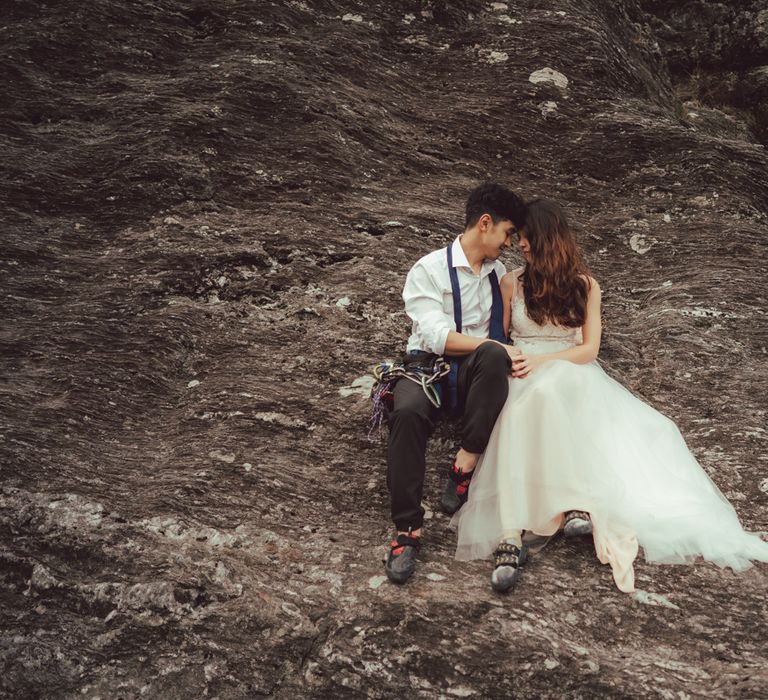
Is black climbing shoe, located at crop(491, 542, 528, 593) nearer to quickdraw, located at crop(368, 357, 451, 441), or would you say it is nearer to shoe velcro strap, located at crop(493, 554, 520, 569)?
shoe velcro strap, located at crop(493, 554, 520, 569)

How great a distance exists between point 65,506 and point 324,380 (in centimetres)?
254

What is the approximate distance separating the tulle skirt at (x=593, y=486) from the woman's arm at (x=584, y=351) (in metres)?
0.11

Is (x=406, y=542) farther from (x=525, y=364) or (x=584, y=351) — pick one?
(x=584, y=351)

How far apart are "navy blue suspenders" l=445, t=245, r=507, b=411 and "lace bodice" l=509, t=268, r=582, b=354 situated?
124mm

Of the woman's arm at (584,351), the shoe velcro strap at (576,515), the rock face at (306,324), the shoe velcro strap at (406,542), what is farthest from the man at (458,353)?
the shoe velcro strap at (576,515)

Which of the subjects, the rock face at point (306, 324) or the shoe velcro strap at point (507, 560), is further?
the shoe velcro strap at point (507, 560)

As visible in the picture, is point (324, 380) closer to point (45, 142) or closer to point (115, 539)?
point (115, 539)

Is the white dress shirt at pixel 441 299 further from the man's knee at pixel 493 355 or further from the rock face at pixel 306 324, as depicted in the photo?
the rock face at pixel 306 324

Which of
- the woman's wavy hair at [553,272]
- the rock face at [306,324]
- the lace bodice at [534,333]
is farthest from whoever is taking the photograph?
the lace bodice at [534,333]

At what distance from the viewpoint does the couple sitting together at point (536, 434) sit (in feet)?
16.3

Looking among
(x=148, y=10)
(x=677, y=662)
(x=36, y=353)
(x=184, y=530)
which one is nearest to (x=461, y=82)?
(x=148, y=10)

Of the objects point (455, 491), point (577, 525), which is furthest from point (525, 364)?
point (577, 525)

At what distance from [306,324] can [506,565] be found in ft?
11.5

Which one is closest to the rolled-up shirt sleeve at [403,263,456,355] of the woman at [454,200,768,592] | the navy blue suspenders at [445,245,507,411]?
the navy blue suspenders at [445,245,507,411]
